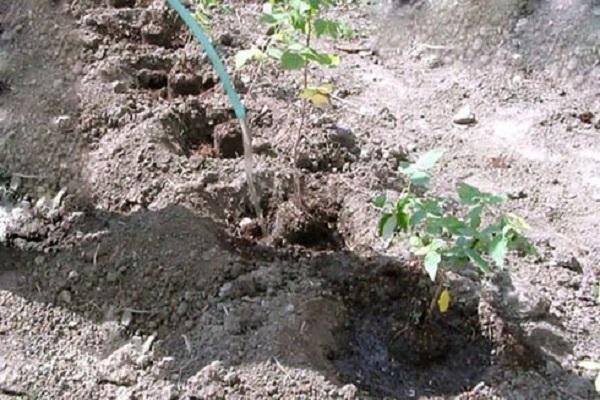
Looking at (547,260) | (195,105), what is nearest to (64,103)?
(195,105)

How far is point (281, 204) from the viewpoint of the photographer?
3.17 m

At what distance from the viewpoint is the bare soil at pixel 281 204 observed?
273cm

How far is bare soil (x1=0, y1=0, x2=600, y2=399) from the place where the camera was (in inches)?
108

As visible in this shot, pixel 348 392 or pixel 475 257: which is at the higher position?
pixel 475 257

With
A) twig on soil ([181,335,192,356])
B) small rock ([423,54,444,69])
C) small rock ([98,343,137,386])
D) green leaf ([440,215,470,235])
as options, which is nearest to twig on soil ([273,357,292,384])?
twig on soil ([181,335,192,356])

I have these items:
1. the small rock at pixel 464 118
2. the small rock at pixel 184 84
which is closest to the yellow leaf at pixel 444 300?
the small rock at pixel 464 118

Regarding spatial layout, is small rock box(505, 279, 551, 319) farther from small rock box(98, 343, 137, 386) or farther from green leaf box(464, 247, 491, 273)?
small rock box(98, 343, 137, 386)

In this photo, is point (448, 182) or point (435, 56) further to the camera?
point (435, 56)

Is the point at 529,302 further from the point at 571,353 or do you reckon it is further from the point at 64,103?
the point at 64,103

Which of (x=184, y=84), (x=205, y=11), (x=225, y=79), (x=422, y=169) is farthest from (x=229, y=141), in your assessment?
(x=422, y=169)

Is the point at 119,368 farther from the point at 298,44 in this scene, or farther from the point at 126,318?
the point at 298,44

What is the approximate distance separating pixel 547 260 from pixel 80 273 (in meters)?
1.30

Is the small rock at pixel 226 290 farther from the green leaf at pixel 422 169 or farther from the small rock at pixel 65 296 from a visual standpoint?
the green leaf at pixel 422 169

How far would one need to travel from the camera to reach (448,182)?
3471 millimetres
